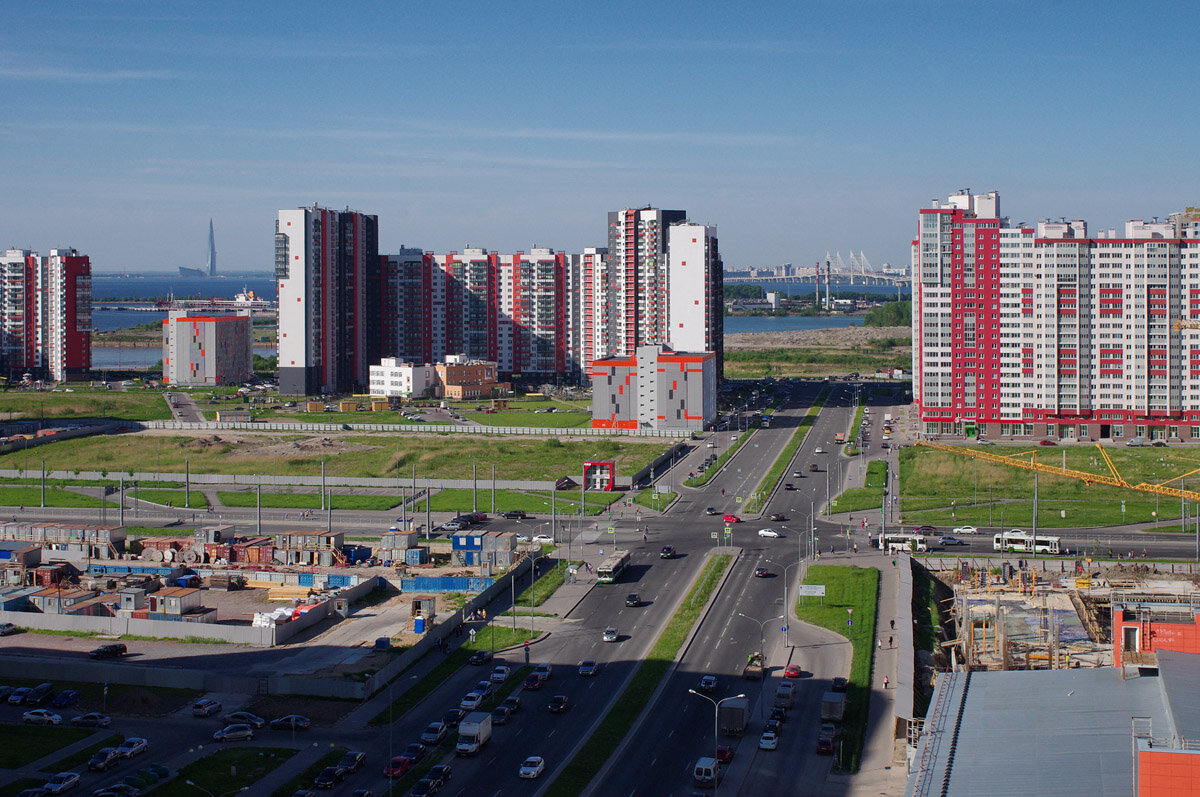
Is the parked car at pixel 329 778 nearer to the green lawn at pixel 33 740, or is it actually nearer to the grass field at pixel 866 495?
the green lawn at pixel 33 740

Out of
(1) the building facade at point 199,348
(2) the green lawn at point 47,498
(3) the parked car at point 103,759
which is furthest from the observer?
(1) the building facade at point 199,348

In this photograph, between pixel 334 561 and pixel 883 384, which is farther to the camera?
pixel 883 384

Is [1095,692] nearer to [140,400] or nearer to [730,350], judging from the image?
[140,400]

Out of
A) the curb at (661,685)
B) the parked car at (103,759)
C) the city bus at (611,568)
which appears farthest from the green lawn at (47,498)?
the parked car at (103,759)

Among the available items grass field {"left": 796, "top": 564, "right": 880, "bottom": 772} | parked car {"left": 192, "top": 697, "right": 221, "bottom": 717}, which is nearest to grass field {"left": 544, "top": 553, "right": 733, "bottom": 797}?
grass field {"left": 796, "top": 564, "right": 880, "bottom": 772}

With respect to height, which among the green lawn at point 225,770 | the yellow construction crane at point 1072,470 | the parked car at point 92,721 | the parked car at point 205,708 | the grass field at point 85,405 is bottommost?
the green lawn at point 225,770

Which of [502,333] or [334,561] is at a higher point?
[502,333]

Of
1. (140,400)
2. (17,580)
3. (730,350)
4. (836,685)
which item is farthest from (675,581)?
(730,350)
